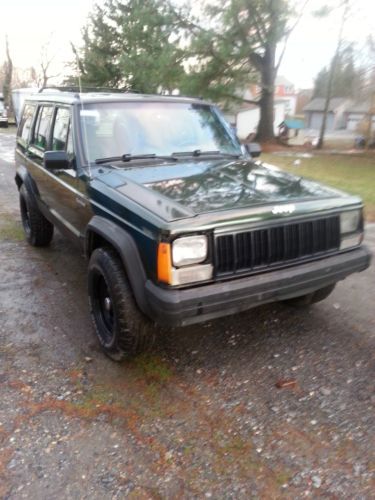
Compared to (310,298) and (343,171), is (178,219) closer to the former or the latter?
(310,298)

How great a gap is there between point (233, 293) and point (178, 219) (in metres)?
0.56

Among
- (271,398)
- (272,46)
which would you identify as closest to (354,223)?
(271,398)

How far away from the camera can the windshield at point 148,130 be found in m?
3.70

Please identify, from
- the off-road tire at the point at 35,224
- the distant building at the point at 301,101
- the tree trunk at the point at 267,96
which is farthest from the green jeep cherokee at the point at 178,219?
the distant building at the point at 301,101

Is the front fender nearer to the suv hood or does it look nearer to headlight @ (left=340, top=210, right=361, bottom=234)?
the suv hood

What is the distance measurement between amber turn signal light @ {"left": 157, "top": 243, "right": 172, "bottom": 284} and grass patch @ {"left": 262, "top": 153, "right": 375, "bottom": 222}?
5553 mm

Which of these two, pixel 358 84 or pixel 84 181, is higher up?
pixel 358 84

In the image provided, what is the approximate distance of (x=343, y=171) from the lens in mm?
14484

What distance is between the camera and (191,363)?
3182 mm

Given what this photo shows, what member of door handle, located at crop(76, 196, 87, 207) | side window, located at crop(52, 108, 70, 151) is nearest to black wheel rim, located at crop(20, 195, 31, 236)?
side window, located at crop(52, 108, 70, 151)

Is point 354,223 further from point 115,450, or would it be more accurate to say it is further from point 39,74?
point 39,74

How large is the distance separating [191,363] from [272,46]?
1925cm

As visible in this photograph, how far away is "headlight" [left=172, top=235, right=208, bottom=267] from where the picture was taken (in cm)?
252

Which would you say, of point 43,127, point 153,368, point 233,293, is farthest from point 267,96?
point 233,293
